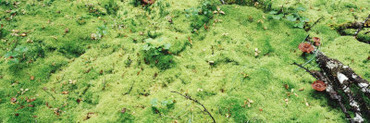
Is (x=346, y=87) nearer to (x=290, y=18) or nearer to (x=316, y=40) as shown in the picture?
(x=316, y=40)

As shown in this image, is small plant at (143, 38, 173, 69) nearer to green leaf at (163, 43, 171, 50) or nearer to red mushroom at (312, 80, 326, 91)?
green leaf at (163, 43, 171, 50)

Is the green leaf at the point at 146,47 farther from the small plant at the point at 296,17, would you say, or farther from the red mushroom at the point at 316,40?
the red mushroom at the point at 316,40

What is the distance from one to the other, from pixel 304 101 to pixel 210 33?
2.21 m

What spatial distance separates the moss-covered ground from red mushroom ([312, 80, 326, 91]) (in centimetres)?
16

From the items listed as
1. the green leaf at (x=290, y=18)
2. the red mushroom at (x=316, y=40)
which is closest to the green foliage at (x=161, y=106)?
the red mushroom at (x=316, y=40)

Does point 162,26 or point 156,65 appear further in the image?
point 162,26

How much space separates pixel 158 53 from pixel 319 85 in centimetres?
286

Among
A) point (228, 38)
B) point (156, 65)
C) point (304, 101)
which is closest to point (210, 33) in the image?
point (228, 38)

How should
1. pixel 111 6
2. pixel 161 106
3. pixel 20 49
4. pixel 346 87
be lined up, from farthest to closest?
1. pixel 111 6
2. pixel 20 49
3. pixel 161 106
4. pixel 346 87

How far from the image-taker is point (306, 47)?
12.1 ft

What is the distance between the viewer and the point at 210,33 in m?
4.23

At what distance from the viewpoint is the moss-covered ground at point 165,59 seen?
3.05 m

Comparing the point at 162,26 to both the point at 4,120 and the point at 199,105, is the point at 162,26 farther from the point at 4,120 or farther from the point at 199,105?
the point at 4,120

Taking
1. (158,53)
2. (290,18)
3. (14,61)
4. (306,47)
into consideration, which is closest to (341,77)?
(306,47)
